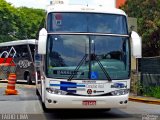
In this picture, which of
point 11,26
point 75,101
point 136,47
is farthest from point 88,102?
point 11,26

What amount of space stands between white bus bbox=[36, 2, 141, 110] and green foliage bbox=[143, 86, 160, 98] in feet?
28.9

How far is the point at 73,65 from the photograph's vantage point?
1352 cm

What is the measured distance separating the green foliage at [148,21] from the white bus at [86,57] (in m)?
25.9

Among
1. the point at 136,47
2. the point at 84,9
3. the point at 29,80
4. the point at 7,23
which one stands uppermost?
the point at 7,23

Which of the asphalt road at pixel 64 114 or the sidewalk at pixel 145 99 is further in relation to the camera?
the sidewalk at pixel 145 99

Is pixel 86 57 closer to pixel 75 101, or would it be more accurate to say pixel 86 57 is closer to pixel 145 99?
pixel 75 101

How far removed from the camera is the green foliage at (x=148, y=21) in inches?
1580

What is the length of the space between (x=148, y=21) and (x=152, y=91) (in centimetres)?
1815

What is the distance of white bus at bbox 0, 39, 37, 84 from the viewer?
34156 millimetres

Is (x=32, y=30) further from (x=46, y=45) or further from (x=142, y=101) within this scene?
(x=46, y=45)

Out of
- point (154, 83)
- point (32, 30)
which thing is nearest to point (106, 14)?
point (154, 83)

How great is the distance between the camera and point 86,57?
13633 mm

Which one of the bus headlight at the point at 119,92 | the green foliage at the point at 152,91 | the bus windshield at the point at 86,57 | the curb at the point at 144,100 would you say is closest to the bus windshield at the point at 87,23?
the bus windshield at the point at 86,57

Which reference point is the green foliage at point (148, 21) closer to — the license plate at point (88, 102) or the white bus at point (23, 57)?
the white bus at point (23, 57)
